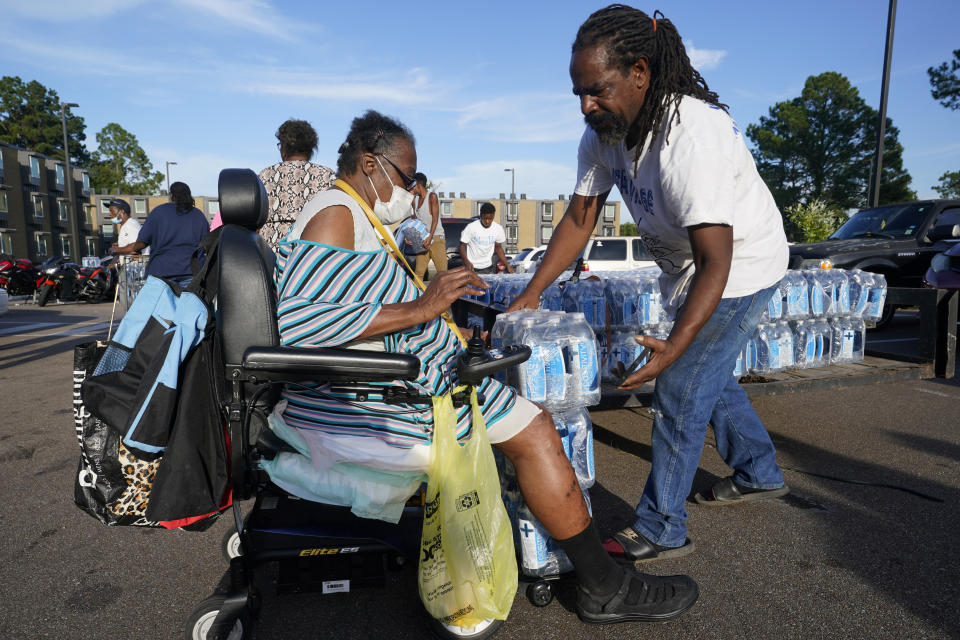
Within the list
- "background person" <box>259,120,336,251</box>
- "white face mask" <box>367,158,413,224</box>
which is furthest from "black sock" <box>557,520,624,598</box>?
"background person" <box>259,120,336,251</box>

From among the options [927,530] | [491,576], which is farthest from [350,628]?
[927,530]

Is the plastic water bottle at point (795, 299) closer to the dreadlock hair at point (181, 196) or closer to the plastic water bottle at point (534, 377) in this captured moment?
the plastic water bottle at point (534, 377)

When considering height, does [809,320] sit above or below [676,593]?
above

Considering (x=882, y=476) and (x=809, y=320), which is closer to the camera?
(x=882, y=476)

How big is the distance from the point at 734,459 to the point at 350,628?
2024 millimetres

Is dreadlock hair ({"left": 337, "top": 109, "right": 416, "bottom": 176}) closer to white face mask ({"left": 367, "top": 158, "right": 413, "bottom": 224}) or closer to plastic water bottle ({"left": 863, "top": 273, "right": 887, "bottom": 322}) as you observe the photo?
white face mask ({"left": 367, "top": 158, "right": 413, "bottom": 224})

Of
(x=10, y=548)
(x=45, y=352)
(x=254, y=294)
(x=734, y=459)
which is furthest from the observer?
(x=45, y=352)

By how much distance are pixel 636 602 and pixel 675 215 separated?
1390 mm

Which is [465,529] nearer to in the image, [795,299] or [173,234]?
[795,299]

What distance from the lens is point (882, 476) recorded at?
3475 millimetres

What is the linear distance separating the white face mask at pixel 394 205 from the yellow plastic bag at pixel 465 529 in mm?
720

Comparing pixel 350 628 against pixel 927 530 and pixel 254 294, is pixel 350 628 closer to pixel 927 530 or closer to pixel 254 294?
pixel 254 294

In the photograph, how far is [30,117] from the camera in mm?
56125

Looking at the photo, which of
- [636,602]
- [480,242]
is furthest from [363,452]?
[480,242]
